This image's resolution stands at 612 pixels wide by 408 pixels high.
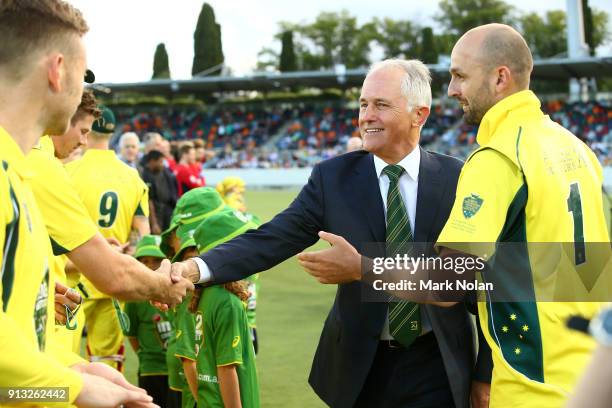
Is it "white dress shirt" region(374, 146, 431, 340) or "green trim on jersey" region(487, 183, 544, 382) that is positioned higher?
"white dress shirt" region(374, 146, 431, 340)

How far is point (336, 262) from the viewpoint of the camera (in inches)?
150

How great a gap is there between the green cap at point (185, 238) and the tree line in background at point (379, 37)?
64412mm

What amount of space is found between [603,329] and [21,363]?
4.95ft

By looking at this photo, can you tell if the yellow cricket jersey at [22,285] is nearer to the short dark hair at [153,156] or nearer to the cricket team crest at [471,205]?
the cricket team crest at [471,205]

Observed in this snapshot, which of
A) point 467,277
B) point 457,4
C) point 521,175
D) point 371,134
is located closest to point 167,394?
point 371,134

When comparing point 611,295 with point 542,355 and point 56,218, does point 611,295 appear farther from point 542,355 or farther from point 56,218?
point 56,218

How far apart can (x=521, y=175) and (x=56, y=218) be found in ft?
5.78

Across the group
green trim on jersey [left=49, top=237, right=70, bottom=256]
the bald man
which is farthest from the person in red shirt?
the bald man

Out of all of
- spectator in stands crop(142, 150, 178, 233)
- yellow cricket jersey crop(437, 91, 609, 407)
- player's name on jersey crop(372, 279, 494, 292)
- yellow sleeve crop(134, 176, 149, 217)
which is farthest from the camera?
spectator in stands crop(142, 150, 178, 233)

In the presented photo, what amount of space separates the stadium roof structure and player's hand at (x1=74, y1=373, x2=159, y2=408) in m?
40.9

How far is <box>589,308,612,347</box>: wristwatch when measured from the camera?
1.46 m

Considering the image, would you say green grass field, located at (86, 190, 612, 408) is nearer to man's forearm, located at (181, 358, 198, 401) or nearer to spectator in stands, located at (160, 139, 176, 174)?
man's forearm, located at (181, 358, 198, 401)

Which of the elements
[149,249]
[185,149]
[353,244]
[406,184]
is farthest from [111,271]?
[185,149]

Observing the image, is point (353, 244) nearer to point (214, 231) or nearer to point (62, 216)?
point (214, 231)
